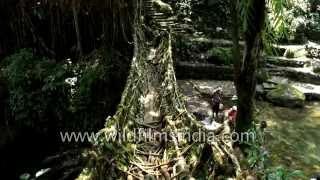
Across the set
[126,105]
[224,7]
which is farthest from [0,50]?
[224,7]

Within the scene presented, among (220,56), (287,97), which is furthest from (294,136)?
(220,56)

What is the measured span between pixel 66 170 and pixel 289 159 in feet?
14.6

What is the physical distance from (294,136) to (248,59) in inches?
195

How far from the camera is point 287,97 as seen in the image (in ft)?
41.4

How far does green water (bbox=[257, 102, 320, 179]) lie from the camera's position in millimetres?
9289

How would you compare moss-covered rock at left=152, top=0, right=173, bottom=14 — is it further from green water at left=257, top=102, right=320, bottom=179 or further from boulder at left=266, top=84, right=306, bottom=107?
boulder at left=266, top=84, right=306, bottom=107

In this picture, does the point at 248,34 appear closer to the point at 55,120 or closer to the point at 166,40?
the point at 166,40

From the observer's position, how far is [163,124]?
Answer: 7117 millimetres

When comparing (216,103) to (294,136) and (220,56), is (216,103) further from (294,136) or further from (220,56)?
(220,56)

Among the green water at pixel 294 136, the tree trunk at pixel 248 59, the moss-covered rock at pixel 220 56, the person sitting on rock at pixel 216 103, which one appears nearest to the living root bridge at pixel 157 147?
the tree trunk at pixel 248 59

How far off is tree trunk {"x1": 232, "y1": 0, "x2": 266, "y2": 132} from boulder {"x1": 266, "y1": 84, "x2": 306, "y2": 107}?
615 cm

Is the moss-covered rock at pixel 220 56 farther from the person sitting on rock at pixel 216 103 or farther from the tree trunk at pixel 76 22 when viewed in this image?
the person sitting on rock at pixel 216 103

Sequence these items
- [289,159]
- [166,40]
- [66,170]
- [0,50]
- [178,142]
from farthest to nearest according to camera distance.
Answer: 1. [0,50]
2. [166,40]
3. [289,159]
4. [66,170]
5. [178,142]

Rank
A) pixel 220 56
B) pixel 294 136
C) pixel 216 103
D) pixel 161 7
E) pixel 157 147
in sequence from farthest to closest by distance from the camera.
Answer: pixel 220 56 < pixel 161 7 < pixel 294 136 < pixel 216 103 < pixel 157 147
